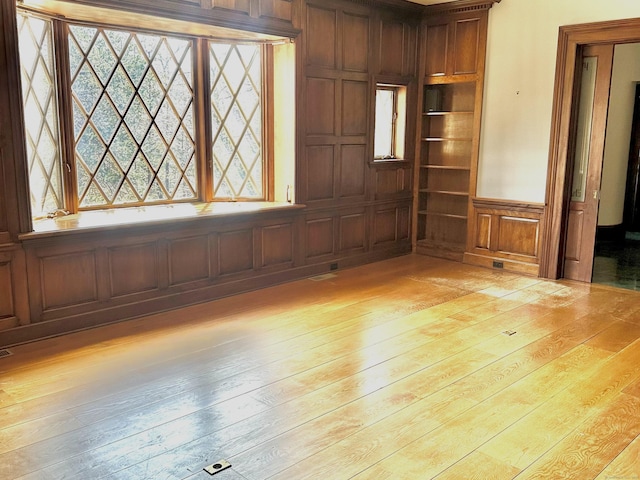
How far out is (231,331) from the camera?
3.97 m

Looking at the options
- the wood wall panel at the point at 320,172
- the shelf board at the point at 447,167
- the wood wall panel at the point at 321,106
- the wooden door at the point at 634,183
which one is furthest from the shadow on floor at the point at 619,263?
the wood wall panel at the point at 321,106

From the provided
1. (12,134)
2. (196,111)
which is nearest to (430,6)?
(196,111)

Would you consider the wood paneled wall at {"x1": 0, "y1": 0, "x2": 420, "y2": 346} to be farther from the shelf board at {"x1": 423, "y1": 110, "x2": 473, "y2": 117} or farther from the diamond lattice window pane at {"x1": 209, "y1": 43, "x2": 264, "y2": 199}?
the diamond lattice window pane at {"x1": 209, "y1": 43, "x2": 264, "y2": 199}

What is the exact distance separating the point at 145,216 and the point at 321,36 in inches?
93.4

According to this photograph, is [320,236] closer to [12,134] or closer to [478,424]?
[12,134]

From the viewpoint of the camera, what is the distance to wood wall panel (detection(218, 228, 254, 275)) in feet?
15.7

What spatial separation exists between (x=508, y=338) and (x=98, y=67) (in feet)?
12.1

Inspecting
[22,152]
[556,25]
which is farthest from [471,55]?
[22,152]

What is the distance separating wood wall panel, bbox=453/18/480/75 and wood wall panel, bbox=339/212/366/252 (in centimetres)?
188

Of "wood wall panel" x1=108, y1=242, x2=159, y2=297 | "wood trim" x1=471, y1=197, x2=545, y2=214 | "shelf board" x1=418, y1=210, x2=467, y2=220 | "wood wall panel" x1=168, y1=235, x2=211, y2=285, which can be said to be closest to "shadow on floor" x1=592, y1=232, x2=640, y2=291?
"wood trim" x1=471, y1=197, x2=545, y2=214

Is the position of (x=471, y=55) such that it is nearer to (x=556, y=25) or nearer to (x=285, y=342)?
(x=556, y=25)

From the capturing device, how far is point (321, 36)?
5238 mm

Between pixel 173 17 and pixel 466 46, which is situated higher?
pixel 466 46

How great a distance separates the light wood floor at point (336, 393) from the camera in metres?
2.42
